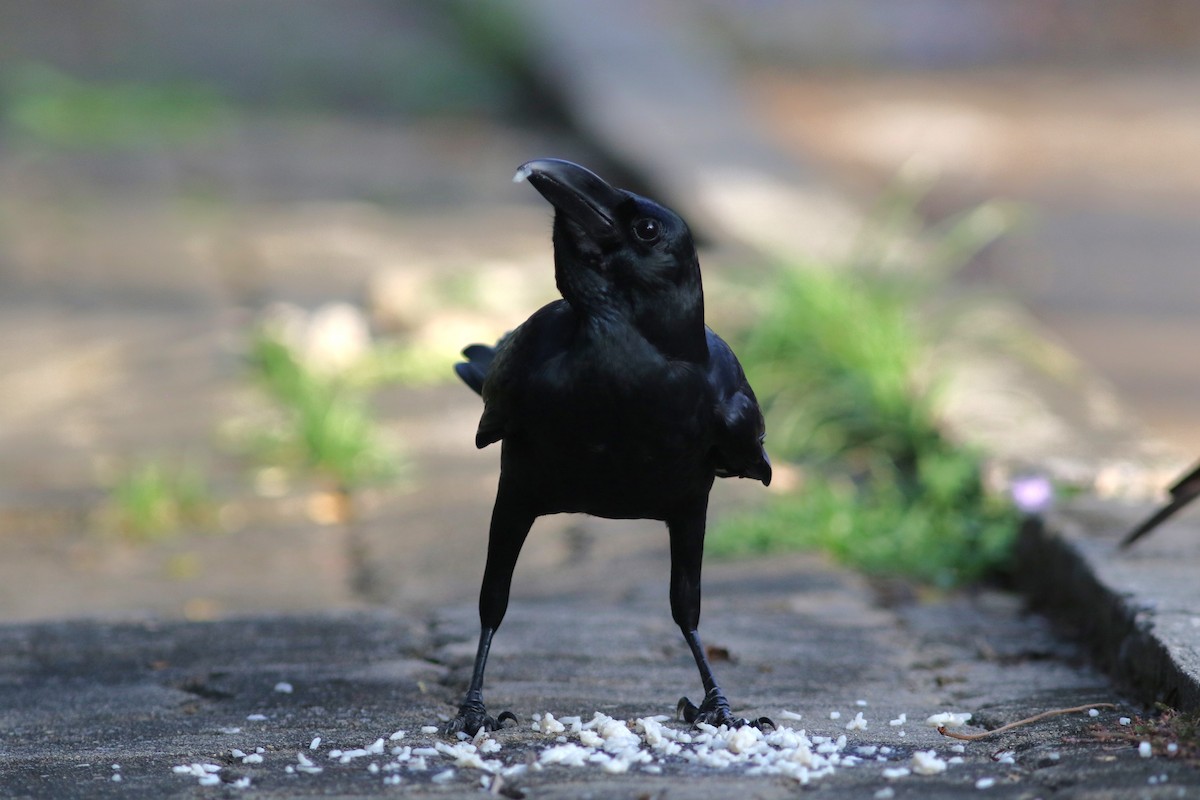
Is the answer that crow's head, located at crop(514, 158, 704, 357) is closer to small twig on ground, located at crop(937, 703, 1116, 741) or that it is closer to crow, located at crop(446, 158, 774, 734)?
crow, located at crop(446, 158, 774, 734)

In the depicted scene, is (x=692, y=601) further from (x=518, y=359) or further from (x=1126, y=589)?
(x=1126, y=589)

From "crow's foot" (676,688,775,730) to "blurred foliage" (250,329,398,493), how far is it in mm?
2697

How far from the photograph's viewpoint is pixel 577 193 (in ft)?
8.09

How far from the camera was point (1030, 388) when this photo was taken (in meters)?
5.17

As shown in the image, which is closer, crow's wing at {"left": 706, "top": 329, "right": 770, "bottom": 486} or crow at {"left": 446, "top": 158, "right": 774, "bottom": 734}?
Result: crow at {"left": 446, "top": 158, "right": 774, "bottom": 734}

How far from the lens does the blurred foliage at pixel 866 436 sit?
14.2 feet

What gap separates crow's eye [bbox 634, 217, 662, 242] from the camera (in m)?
2.50

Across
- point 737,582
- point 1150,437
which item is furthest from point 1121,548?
point 1150,437

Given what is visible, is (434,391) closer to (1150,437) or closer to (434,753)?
(1150,437)

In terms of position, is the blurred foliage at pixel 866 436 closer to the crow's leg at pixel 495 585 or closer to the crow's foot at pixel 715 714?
the crow's foot at pixel 715 714

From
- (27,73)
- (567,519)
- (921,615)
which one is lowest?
(921,615)

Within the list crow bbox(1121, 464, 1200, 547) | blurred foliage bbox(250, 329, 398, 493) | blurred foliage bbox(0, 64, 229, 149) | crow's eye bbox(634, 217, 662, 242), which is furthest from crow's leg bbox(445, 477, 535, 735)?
blurred foliage bbox(0, 64, 229, 149)

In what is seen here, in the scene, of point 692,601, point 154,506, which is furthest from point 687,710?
point 154,506

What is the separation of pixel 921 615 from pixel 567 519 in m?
1.38
